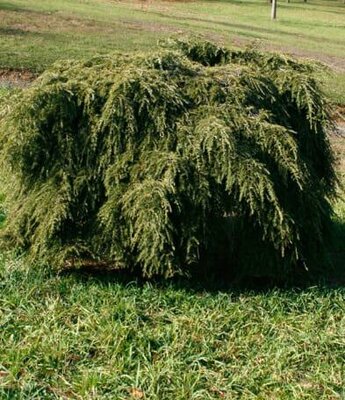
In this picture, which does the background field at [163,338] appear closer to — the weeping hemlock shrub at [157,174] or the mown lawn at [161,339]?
the mown lawn at [161,339]

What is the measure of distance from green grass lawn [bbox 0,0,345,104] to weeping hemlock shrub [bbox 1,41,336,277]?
159 cm

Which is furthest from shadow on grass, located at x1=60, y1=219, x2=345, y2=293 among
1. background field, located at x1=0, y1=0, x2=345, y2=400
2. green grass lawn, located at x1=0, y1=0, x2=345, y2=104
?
green grass lawn, located at x1=0, y1=0, x2=345, y2=104

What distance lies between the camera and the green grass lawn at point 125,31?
17984 mm

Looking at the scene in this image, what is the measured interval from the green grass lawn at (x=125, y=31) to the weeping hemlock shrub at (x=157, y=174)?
1.59m

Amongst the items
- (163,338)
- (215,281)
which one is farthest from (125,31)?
(163,338)

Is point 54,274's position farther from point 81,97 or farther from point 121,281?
point 81,97

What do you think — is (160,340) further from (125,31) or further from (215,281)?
(125,31)

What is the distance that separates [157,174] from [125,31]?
837 inches

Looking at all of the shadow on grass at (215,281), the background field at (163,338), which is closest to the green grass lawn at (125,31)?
the shadow on grass at (215,281)

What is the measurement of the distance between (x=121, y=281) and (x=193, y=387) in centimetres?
137

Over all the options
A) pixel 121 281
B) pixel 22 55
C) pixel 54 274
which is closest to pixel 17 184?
pixel 54 274

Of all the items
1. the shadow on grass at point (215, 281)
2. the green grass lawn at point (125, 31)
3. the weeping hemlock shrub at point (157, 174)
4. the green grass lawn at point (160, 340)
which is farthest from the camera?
the green grass lawn at point (125, 31)

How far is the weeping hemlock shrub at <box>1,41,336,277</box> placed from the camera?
438 centimetres

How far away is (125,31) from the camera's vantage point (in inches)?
973
